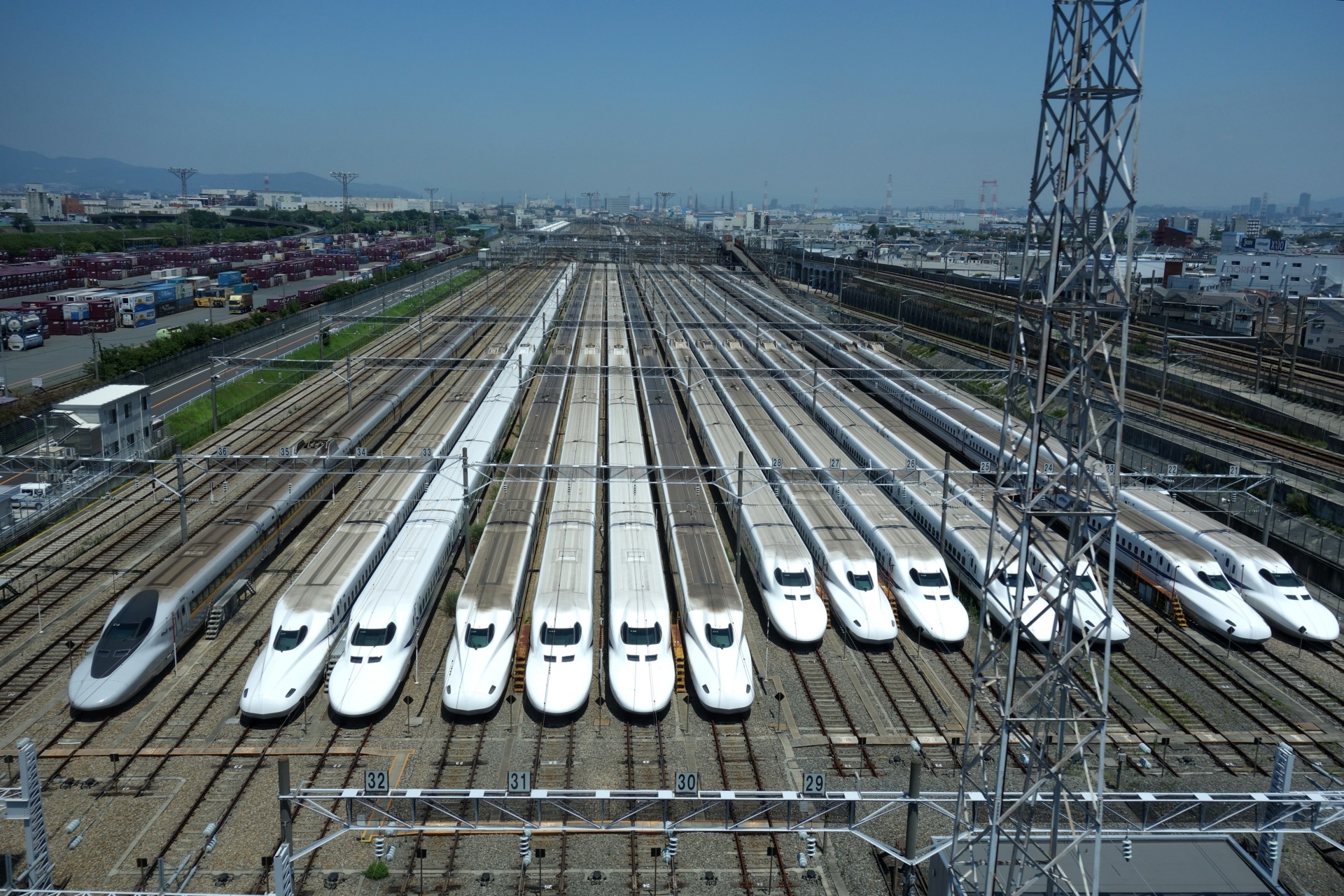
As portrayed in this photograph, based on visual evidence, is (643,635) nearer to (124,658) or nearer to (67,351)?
(124,658)

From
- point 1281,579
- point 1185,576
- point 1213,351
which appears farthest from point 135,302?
point 1213,351

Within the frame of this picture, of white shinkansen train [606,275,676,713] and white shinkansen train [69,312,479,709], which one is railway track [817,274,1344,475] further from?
white shinkansen train [69,312,479,709]

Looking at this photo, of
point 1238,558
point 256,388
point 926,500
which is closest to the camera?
point 1238,558

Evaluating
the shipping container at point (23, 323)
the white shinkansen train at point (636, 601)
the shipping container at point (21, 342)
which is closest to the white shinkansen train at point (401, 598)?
the white shinkansen train at point (636, 601)

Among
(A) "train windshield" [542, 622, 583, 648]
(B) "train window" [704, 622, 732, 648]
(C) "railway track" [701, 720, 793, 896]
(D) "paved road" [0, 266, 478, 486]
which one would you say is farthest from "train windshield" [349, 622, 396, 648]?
(D) "paved road" [0, 266, 478, 486]

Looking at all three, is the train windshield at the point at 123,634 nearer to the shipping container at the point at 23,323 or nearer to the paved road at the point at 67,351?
the paved road at the point at 67,351

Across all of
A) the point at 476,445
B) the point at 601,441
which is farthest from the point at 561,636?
the point at 601,441

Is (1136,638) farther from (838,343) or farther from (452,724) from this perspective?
(838,343)

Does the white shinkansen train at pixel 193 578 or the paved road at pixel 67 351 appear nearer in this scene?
the white shinkansen train at pixel 193 578
